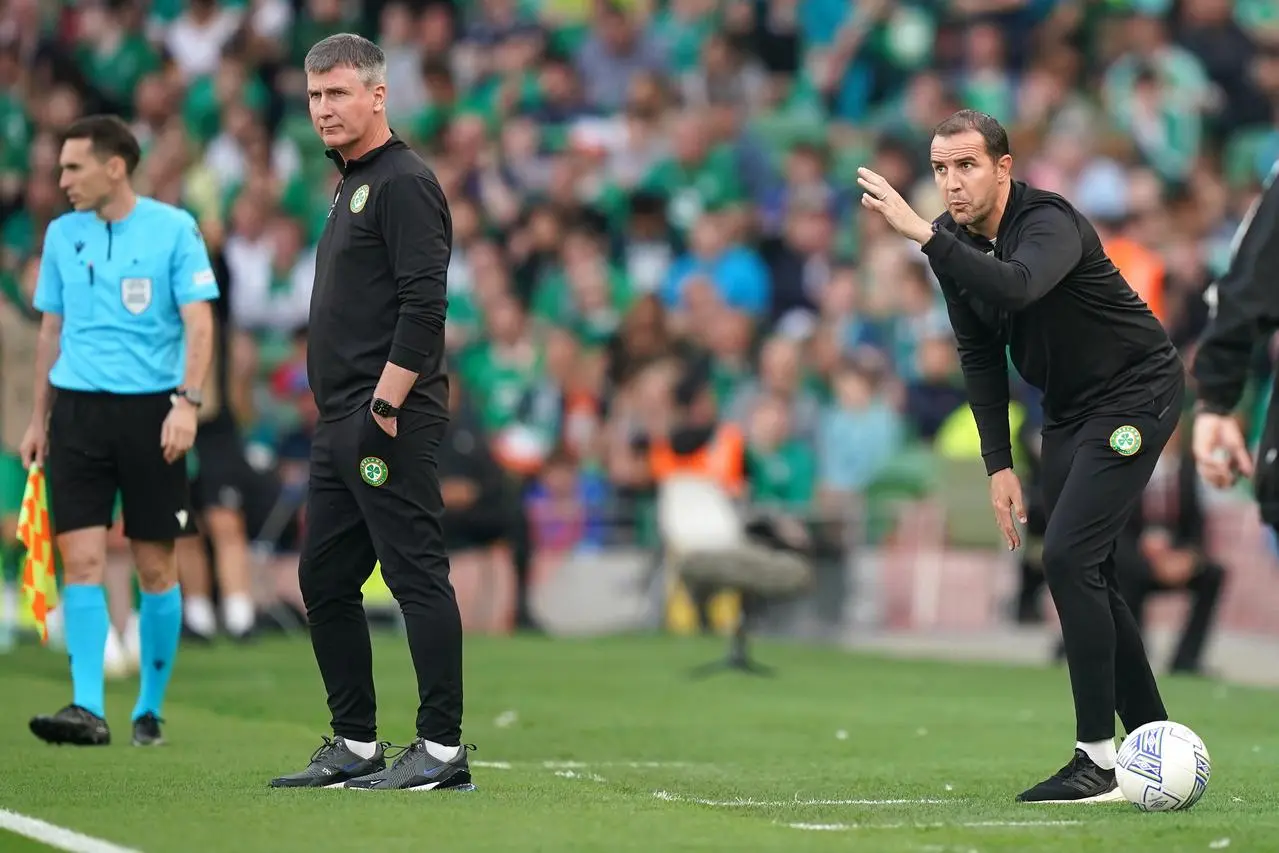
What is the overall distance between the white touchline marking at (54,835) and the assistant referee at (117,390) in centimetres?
266

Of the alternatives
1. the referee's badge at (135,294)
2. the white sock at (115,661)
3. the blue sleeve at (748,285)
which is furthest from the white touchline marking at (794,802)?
the blue sleeve at (748,285)

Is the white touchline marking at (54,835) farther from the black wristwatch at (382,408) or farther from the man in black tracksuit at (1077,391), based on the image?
the man in black tracksuit at (1077,391)

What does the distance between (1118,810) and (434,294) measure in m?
2.88

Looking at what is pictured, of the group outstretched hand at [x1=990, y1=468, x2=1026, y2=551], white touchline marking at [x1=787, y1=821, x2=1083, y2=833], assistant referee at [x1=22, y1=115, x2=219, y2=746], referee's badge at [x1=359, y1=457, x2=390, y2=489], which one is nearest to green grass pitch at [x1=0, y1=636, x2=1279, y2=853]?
white touchline marking at [x1=787, y1=821, x2=1083, y2=833]

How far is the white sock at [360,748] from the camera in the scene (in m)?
7.95

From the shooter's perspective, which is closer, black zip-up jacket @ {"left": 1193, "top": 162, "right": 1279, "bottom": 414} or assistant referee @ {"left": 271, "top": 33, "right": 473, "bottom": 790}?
assistant referee @ {"left": 271, "top": 33, "right": 473, "bottom": 790}

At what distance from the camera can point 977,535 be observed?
59.5 ft

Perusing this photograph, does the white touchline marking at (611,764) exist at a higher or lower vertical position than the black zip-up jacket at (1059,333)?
lower

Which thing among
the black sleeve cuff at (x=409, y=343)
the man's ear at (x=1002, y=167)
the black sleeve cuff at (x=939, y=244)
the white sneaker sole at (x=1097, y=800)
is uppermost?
the man's ear at (x=1002, y=167)

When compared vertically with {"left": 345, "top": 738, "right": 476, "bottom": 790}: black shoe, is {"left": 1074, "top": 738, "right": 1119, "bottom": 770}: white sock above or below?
above

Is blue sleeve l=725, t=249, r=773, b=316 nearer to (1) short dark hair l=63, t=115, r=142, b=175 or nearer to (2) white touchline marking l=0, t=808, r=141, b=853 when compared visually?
(1) short dark hair l=63, t=115, r=142, b=175

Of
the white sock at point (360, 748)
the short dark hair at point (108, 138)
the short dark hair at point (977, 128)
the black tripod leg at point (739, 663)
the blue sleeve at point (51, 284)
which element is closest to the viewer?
the short dark hair at point (977, 128)

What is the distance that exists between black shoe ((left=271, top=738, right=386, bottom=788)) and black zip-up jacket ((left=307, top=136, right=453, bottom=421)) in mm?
1188

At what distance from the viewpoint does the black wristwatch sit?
753 cm
